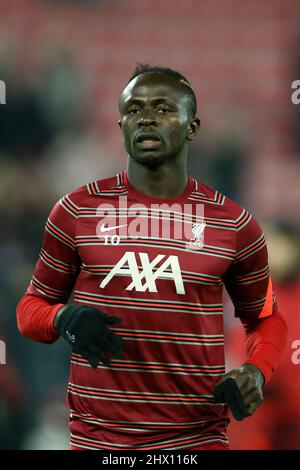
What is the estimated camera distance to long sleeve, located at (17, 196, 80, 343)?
155cm

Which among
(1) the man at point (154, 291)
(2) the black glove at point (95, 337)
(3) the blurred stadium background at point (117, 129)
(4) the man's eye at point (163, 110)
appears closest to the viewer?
(2) the black glove at point (95, 337)

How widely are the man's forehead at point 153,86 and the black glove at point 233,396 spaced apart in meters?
0.57

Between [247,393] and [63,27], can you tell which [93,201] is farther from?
[63,27]

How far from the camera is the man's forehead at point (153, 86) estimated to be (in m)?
1.57

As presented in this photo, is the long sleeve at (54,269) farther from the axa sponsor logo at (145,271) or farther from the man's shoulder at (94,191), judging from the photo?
the axa sponsor logo at (145,271)

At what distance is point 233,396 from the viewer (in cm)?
137

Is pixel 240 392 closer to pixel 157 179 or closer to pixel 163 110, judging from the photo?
pixel 157 179

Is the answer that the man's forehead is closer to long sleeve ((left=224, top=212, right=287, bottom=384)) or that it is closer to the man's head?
the man's head

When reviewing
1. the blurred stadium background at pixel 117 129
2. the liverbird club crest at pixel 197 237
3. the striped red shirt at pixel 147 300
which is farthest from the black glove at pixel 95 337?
the blurred stadium background at pixel 117 129

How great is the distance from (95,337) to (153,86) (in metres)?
0.52

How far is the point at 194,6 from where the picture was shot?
2.84 meters

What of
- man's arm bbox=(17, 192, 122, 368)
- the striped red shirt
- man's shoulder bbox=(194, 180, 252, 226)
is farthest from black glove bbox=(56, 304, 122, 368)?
man's shoulder bbox=(194, 180, 252, 226)
